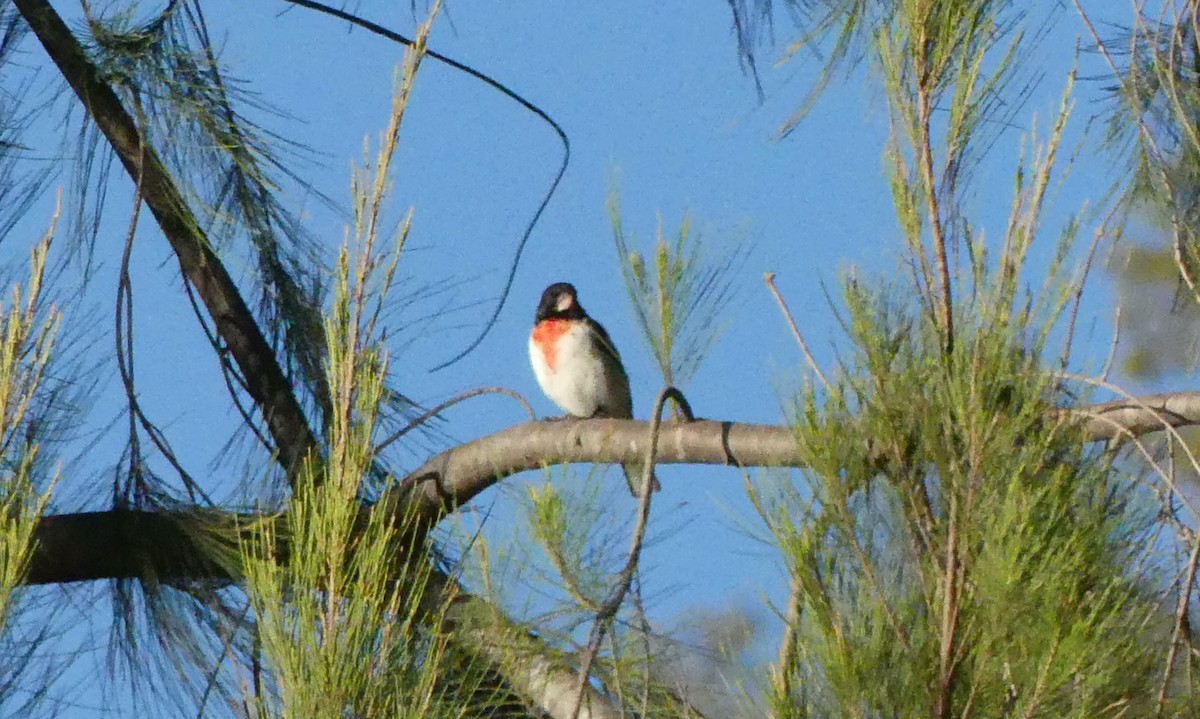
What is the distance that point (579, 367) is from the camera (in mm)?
3846

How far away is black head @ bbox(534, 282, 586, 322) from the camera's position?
4.08m

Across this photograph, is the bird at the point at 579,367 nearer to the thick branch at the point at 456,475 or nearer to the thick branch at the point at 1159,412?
the thick branch at the point at 456,475

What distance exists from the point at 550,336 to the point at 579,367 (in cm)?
12

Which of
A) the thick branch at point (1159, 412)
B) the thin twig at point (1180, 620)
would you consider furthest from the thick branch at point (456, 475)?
the thin twig at point (1180, 620)

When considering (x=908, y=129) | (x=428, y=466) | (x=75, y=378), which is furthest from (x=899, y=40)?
(x=75, y=378)

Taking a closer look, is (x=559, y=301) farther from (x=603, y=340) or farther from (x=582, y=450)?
(x=582, y=450)

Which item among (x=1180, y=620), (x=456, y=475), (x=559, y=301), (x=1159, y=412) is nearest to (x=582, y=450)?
(x=456, y=475)

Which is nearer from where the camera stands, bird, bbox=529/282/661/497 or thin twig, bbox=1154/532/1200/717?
thin twig, bbox=1154/532/1200/717

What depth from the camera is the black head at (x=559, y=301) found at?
13.4ft

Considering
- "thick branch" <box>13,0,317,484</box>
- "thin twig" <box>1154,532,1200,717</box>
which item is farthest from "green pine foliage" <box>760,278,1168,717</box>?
"thick branch" <box>13,0,317,484</box>

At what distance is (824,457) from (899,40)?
37 cm

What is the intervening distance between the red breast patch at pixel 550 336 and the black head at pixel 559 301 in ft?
0.33

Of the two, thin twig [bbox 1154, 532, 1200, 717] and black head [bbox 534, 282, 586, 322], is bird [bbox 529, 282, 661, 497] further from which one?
thin twig [bbox 1154, 532, 1200, 717]

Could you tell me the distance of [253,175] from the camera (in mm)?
2484
